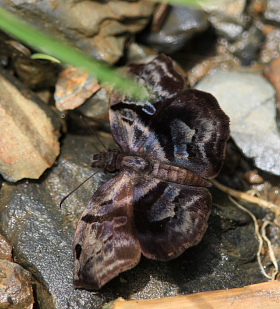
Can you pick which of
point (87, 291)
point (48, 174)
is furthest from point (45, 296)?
point (48, 174)

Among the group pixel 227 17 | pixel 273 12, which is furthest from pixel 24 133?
pixel 273 12

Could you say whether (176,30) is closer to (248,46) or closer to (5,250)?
(248,46)

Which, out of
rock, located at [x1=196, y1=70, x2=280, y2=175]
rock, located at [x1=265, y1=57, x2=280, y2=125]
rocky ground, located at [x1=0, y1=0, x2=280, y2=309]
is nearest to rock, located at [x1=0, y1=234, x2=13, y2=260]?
rocky ground, located at [x1=0, y1=0, x2=280, y2=309]

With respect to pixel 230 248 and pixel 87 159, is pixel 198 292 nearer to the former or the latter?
pixel 230 248

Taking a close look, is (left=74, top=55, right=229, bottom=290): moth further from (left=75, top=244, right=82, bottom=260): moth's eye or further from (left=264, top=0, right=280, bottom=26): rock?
(left=264, top=0, right=280, bottom=26): rock

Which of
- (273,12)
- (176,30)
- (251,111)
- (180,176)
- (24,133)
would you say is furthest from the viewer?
(273,12)
